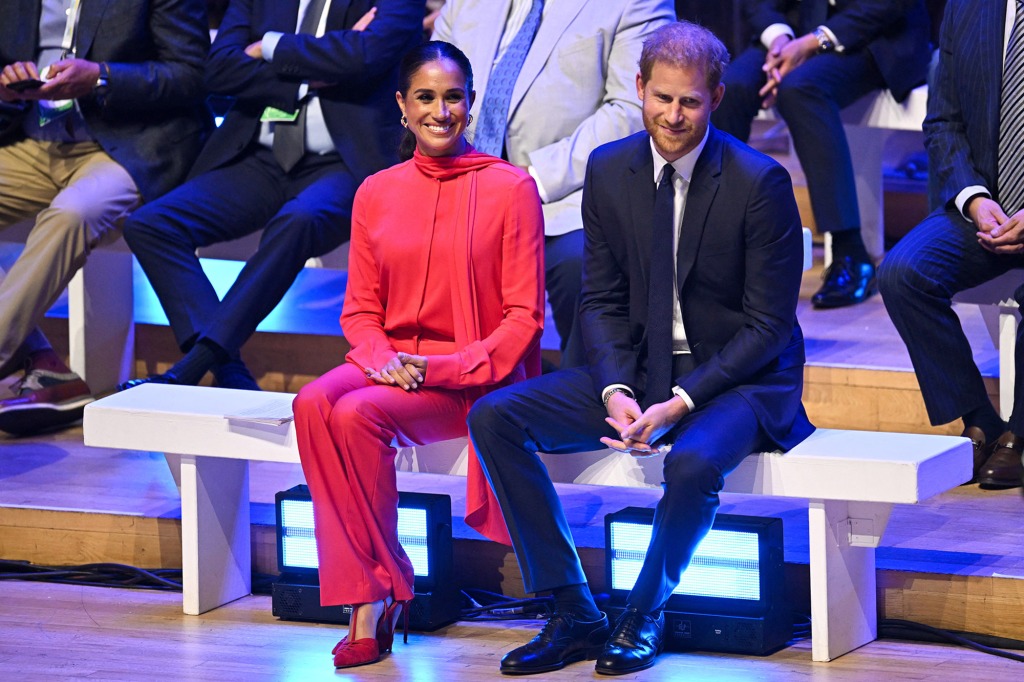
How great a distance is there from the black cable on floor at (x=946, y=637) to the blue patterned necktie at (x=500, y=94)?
163cm

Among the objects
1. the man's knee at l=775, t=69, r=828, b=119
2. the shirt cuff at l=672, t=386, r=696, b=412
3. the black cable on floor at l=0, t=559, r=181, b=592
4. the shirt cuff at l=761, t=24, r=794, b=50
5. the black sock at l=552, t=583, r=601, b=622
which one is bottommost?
the black cable on floor at l=0, t=559, r=181, b=592

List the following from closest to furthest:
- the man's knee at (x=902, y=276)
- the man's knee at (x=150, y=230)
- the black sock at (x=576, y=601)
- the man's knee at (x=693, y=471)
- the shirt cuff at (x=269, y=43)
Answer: the man's knee at (x=693, y=471) < the black sock at (x=576, y=601) < the man's knee at (x=902, y=276) < the man's knee at (x=150, y=230) < the shirt cuff at (x=269, y=43)

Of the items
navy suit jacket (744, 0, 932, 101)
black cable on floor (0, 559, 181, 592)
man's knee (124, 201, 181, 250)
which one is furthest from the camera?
navy suit jacket (744, 0, 932, 101)

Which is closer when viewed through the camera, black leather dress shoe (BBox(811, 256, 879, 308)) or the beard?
the beard

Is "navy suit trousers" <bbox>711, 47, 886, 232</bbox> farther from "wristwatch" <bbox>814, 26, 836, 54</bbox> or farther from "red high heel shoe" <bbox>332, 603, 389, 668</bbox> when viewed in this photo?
"red high heel shoe" <bbox>332, 603, 389, 668</bbox>

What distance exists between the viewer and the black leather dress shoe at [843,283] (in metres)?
4.80

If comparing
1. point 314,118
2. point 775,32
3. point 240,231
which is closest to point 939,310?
point 775,32

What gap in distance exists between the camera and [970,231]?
3793mm

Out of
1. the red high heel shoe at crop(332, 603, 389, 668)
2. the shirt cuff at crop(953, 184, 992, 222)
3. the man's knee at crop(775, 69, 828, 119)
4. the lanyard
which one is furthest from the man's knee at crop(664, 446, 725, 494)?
the lanyard

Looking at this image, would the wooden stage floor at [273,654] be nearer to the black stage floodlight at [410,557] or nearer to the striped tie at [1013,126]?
the black stage floodlight at [410,557]

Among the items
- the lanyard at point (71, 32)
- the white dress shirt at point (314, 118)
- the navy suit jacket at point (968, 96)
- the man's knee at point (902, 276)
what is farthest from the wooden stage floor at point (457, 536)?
the lanyard at point (71, 32)

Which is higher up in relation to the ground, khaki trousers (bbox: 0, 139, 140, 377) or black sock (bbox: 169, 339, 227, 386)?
khaki trousers (bbox: 0, 139, 140, 377)

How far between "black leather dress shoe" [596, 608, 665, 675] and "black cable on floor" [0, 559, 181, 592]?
1192 mm

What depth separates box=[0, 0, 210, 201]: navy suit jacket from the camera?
4.59 meters
